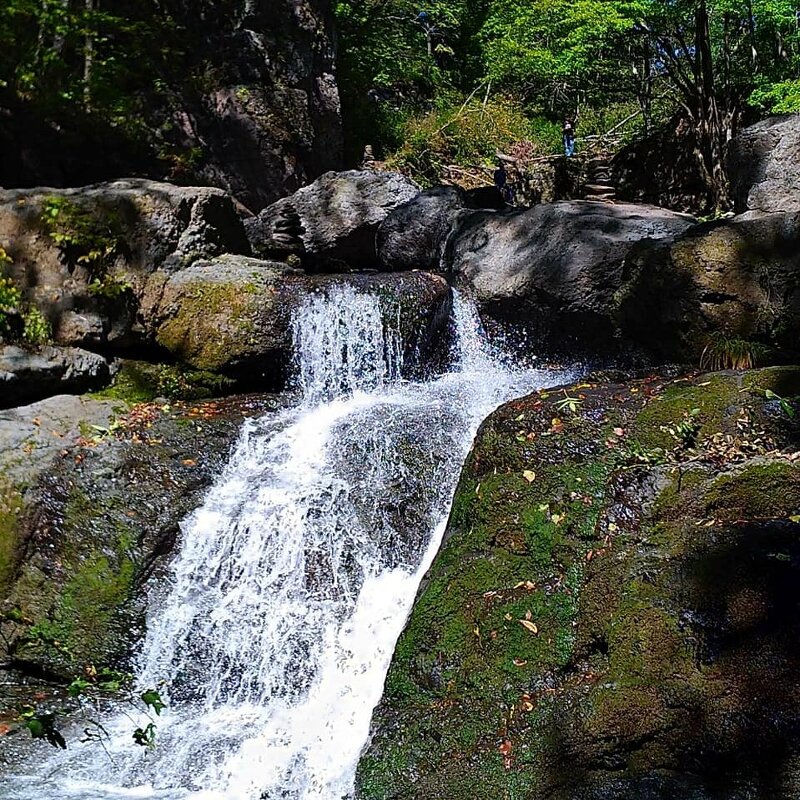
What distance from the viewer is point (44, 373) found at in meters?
7.55

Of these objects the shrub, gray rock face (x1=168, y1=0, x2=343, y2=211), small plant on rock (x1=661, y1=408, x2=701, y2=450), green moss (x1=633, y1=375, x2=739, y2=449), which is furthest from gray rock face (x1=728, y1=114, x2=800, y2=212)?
the shrub

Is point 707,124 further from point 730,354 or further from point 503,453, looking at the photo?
point 503,453

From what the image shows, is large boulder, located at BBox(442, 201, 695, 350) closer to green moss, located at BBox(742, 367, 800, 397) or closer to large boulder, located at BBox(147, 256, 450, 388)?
large boulder, located at BBox(147, 256, 450, 388)

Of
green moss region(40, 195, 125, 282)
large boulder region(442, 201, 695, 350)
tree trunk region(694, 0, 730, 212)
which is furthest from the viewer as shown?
tree trunk region(694, 0, 730, 212)

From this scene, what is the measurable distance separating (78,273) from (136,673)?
173 inches

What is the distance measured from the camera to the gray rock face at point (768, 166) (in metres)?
9.10

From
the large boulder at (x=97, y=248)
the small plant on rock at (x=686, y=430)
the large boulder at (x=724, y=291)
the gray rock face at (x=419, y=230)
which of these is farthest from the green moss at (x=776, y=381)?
the large boulder at (x=97, y=248)

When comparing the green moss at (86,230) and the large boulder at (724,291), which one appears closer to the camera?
the large boulder at (724,291)

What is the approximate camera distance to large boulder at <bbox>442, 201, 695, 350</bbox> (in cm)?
866

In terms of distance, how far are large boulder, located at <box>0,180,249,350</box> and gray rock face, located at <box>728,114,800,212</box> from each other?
6.02m

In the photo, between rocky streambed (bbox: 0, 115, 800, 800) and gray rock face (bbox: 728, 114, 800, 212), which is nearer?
rocky streambed (bbox: 0, 115, 800, 800)

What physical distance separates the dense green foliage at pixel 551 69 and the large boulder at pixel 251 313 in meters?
5.71

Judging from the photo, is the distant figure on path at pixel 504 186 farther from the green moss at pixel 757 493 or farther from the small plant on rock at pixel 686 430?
the green moss at pixel 757 493

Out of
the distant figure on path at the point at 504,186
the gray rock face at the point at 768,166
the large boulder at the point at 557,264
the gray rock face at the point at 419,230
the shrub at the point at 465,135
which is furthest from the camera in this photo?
the shrub at the point at 465,135
